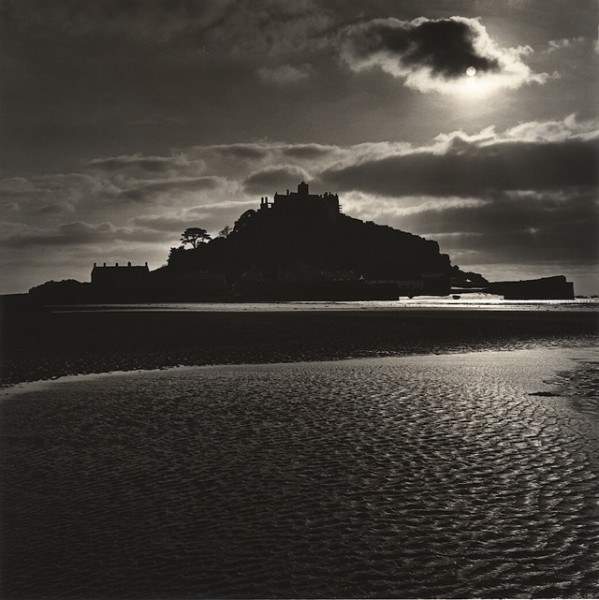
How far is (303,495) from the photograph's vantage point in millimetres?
9023

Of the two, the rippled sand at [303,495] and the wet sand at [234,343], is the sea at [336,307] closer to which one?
the wet sand at [234,343]

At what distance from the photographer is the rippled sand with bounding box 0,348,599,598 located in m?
6.47

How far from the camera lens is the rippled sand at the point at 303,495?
6469 millimetres

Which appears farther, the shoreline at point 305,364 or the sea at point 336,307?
the sea at point 336,307

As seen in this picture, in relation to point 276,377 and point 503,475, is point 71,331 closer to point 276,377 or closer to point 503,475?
point 276,377

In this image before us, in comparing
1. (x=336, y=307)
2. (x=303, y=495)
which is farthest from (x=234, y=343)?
(x=336, y=307)

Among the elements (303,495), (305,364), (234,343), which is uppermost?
(234,343)

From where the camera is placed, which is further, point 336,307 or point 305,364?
point 336,307

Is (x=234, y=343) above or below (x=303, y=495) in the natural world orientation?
above

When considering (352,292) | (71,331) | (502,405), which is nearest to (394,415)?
(502,405)

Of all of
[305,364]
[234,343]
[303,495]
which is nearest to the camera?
[303,495]

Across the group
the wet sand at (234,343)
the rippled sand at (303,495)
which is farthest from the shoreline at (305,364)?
the rippled sand at (303,495)

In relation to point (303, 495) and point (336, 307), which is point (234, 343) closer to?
point (303, 495)

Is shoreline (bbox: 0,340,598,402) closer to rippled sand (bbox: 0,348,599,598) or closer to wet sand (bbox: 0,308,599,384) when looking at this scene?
wet sand (bbox: 0,308,599,384)
